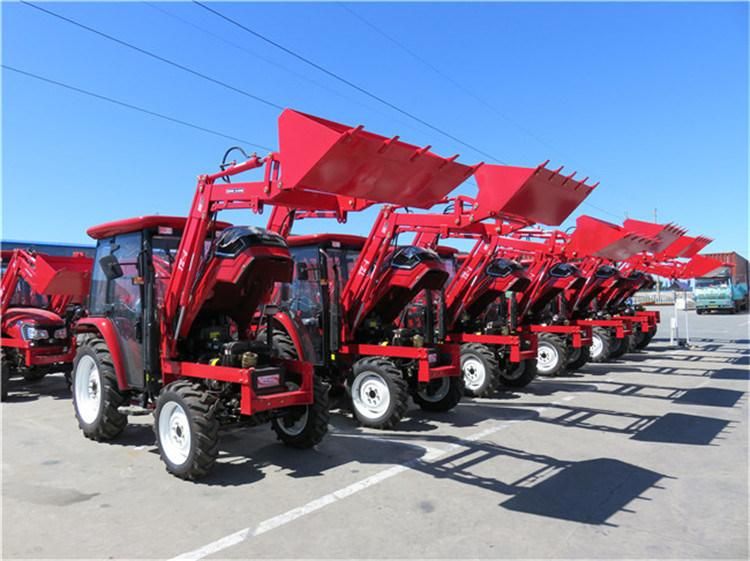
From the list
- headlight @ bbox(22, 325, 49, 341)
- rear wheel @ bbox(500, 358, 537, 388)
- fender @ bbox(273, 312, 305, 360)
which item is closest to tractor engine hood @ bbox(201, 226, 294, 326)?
fender @ bbox(273, 312, 305, 360)

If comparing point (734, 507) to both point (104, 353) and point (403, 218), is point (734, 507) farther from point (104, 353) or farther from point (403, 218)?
point (104, 353)

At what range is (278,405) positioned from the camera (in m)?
5.27

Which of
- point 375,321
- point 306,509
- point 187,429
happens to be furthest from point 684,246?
point 187,429

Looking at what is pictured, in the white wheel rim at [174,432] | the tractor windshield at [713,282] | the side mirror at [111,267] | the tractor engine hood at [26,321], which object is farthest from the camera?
the tractor windshield at [713,282]

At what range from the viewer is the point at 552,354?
11766 mm

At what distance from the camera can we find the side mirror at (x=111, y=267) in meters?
5.89

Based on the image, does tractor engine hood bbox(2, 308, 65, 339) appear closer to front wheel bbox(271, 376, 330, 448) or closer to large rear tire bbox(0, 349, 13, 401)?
large rear tire bbox(0, 349, 13, 401)

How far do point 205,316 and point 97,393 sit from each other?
168 cm

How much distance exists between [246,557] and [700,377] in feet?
35.1

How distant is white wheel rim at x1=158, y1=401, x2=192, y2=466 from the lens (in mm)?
5254

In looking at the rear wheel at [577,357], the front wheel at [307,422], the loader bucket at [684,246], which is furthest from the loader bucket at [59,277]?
the loader bucket at [684,246]

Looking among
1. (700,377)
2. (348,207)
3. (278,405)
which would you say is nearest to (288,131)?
(348,207)

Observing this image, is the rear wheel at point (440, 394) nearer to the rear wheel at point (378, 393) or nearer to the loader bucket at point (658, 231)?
the rear wheel at point (378, 393)

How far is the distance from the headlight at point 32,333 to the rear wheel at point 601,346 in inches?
463
